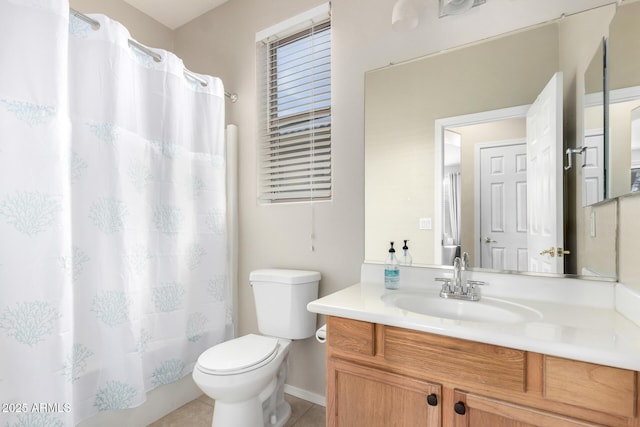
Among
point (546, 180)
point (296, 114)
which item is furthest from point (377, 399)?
point (296, 114)

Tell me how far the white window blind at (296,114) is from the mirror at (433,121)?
0.32 meters

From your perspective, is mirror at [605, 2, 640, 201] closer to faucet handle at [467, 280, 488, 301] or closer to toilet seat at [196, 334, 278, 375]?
faucet handle at [467, 280, 488, 301]

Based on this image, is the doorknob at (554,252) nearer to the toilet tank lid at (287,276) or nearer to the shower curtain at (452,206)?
the shower curtain at (452,206)

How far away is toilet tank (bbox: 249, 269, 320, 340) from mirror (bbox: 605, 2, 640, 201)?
4.51 ft

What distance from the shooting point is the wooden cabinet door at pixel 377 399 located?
1034mm

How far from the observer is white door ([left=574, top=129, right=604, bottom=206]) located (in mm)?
1168

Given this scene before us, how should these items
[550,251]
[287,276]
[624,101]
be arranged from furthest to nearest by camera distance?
[287,276] → [550,251] → [624,101]

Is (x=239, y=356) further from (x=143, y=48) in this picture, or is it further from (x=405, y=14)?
(x=405, y=14)

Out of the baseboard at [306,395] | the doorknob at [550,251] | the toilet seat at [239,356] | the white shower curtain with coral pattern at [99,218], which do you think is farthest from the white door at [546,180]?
the white shower curtain with coral pattern at [99,218]

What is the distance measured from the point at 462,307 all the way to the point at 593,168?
71cm

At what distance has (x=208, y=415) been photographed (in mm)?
1893

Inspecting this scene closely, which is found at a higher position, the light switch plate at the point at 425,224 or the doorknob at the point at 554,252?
the light switch plate at the point at 425,224

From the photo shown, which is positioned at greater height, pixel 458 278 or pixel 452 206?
pixel 452 206

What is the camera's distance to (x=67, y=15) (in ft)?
4.32
